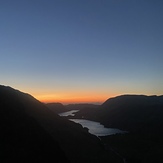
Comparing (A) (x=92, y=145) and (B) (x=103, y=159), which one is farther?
(A) (x=92, y=145)

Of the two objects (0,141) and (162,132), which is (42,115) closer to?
(0,141)

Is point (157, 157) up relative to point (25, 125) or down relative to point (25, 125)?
down

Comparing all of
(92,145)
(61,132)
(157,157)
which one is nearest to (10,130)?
(61,132)

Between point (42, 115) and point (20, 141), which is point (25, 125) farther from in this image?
point (42, 115)

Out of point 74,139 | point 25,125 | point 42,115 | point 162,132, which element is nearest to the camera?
point 25,125

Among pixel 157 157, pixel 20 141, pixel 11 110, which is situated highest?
pixel 11 110

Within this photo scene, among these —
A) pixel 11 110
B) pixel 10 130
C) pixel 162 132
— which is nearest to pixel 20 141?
pixel 10 130

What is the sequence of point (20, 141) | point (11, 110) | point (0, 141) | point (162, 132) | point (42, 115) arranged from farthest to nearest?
point (162, 132)
point (42, 115)
point (11, 110)
point (20, 141)
point (0, 141)

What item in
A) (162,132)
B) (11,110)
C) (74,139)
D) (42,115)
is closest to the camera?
(11,110)

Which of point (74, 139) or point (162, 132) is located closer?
point (74, 139)
